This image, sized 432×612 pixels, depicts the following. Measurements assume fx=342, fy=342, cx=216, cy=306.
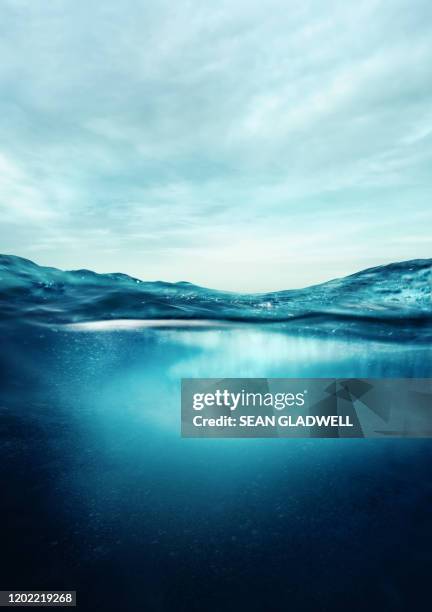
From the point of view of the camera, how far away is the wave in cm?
1227

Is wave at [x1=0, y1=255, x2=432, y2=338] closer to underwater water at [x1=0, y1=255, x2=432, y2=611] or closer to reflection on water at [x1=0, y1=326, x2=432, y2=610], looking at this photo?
underwater water at [x1=0, y1=255, x2=432, y2=611]

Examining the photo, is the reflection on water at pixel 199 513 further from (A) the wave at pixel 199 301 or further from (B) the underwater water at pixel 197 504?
(A) the wave at pixel 199 301

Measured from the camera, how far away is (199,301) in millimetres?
13031

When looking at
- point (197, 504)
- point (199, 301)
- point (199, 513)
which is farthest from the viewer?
point (199, 301)

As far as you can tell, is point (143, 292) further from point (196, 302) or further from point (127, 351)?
point (127, 351)

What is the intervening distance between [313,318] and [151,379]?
416 inches

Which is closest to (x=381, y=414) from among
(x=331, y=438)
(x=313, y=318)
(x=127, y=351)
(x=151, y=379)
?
(x=331, y=438)

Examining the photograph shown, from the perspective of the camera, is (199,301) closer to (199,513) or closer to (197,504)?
(197,504)

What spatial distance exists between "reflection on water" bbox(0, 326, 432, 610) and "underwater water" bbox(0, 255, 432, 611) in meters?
0.02

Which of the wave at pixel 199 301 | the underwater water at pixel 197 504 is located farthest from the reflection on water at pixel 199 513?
the wave at pixel 199 301

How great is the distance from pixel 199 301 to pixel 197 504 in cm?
809

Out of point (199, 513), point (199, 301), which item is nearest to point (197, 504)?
point (199, 513)

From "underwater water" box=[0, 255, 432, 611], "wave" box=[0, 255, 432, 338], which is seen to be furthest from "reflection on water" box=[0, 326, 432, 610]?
"wave" box=[0, 255, 432, 338]

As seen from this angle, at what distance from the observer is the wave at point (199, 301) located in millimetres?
12266
